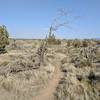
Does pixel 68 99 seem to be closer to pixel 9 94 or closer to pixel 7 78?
pixel 9 94

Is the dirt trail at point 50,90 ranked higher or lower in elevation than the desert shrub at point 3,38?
lower

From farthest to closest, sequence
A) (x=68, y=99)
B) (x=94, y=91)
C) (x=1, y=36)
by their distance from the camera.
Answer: (x=1, y=36) < (x=94, y=91) < (x=68, y=99)

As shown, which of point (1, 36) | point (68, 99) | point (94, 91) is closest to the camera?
point (68, 99)

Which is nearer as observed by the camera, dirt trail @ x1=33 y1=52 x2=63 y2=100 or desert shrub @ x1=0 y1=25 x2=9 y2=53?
dirt trail @ x1=33 y1=52 x2=63 y2=100

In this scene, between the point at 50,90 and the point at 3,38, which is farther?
the point at 3,38

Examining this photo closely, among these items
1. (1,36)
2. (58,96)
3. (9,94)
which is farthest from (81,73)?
(1,36)

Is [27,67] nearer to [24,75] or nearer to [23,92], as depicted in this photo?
[24,75]

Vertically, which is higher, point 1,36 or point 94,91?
point 1,36

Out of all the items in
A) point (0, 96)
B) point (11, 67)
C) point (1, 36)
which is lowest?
point (0, 96)

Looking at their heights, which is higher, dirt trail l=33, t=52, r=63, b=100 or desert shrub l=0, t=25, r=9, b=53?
desert shrub l=0, t=25, r=9, b=53

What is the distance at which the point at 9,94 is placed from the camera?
44.1 ft

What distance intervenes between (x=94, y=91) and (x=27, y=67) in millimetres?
6722

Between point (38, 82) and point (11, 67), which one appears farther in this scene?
point (11, 67)

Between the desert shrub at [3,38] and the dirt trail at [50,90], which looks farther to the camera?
the desert shrub at [3,38]
